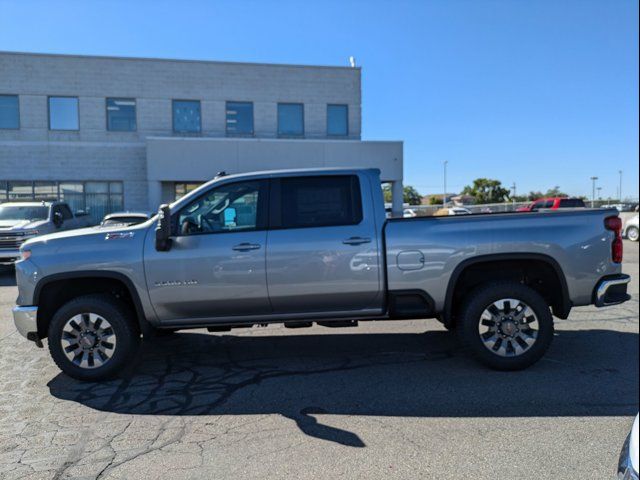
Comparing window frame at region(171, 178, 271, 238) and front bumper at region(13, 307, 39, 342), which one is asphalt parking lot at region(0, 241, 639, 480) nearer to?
front bumper at region(13, 307, 39, 342)

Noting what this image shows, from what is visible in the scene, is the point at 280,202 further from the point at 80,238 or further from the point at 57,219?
the point at 57,219

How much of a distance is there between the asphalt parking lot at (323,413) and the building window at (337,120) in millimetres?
21521

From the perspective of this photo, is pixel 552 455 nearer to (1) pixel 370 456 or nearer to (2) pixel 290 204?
(1) pixel 370 456

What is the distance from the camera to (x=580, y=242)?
476cm

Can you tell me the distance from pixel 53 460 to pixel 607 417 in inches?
159

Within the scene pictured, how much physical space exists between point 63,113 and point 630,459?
26727 millimetres

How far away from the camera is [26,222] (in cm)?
1258

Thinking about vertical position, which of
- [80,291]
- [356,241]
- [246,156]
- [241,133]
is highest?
[241,133]

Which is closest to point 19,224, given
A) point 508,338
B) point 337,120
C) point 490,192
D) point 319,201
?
point 319,201

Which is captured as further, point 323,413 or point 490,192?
point 490,192

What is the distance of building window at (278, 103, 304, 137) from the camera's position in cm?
2586

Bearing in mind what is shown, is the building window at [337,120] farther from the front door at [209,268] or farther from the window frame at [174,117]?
the front door at [209,268]

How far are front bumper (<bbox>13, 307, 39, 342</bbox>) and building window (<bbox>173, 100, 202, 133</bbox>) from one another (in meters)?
21.4

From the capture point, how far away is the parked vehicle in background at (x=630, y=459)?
1809mm
